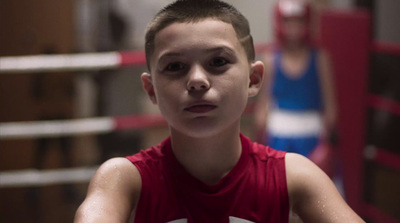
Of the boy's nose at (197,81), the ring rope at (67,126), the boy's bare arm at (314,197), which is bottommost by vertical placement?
the ring rope at (67,126)

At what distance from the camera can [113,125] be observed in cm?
280

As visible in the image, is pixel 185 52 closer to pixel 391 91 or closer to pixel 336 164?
pixel 336 164

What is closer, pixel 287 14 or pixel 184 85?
pixel 184 85

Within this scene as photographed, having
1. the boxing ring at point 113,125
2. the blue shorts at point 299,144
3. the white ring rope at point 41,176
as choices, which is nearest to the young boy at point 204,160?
the blue shorts at point 299,144

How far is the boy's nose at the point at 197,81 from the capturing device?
3.01ft

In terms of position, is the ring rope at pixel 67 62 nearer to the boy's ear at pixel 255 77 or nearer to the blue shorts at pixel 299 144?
the blue shorts at pixel 299 144

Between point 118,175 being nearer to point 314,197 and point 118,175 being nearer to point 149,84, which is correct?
point 149,84

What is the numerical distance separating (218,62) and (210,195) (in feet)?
0.77

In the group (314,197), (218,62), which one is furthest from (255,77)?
(314,197)

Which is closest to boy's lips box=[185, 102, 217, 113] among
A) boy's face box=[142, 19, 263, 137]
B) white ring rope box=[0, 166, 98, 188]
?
boy's face box=[142, 19, 263, 137]

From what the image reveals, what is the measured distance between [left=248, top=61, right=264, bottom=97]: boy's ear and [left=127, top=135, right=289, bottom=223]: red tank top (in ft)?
0.46

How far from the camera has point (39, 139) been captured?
126 inches

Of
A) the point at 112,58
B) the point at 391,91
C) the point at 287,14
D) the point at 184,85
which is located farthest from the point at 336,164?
the point at 184,85

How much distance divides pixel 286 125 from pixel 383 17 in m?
0.95
